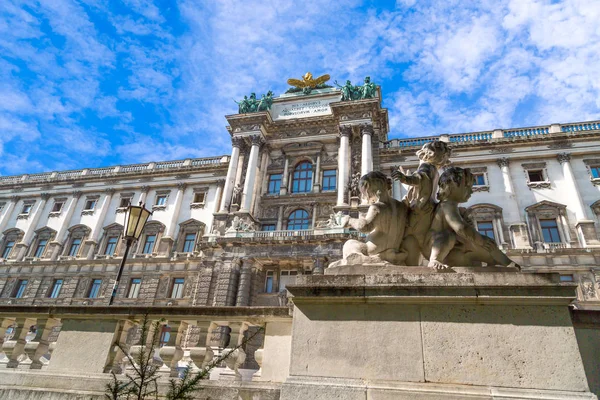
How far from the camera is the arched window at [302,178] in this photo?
28.5 meters

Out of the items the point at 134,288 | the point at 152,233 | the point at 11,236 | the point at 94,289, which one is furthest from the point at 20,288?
the point at 152,233

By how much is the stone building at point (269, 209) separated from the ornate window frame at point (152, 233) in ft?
0.34

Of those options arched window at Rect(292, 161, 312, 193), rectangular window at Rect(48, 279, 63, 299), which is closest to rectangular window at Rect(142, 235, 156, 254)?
rectangular window at Rect(48, 279, 63, 299)

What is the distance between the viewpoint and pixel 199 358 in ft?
13.3

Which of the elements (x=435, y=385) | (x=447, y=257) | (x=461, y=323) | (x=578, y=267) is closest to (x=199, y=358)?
(x=435, y=385)

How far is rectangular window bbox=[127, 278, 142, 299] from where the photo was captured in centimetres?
2876

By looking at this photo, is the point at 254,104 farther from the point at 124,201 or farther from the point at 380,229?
the point at 380,229

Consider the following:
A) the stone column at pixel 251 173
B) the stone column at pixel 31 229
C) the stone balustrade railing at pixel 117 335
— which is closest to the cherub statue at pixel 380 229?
the stone balustrade railing at pixel 117 335

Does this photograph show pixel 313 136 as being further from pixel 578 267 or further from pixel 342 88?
pixel 578 267

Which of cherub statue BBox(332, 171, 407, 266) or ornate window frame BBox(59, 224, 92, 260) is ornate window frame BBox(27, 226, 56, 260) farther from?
cherub statue BBox(332, 171, 407, 266)

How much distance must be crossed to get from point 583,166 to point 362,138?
49.9 ft

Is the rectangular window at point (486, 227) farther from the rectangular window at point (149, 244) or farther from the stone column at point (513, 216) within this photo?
the rectangular window at point (149, 244)

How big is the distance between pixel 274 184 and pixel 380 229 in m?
24.9

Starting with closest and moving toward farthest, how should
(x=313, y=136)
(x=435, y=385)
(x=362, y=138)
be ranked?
(x=435, y=385), (x=362, y=138), (x=313, y=136)
